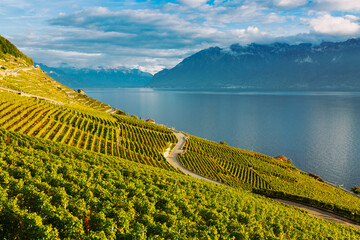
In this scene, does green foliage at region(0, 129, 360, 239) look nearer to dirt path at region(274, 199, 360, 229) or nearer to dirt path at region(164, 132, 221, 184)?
dirt path at region(274, 199, 360, 229)

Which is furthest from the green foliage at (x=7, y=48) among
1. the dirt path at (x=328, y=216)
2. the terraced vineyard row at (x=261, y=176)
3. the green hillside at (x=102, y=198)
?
the dirt path at (x=328, y=216)

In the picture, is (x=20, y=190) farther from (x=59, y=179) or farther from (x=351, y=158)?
Answer: (x=351, y=158)

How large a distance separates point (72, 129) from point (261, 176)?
55.0 m

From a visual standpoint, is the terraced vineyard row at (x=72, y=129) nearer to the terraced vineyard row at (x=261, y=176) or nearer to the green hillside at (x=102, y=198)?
the green hillside at (x=102, y=198)

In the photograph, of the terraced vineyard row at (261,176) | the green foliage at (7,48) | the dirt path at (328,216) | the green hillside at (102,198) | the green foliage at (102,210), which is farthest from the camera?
the green foliage at (7,48)

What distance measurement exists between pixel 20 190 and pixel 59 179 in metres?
4.23

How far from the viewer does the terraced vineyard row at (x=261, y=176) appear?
56.8 meters

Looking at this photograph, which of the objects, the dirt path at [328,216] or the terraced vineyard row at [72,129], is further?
the terraced vineyard row at [72,129]

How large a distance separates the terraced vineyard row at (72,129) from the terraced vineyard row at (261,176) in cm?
1291

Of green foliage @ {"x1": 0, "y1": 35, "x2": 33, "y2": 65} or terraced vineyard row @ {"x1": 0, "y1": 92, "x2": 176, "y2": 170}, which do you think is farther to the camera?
green foliage @ {"x1": 0, "y1": 35, "x2": 33, "y2": 65}

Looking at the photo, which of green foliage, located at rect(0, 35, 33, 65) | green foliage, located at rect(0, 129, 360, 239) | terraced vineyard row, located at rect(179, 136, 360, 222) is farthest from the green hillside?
green foliage, located at rect(0, 35, 33, 65)

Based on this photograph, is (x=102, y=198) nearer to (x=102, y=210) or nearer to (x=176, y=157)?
(x=102, y=210)

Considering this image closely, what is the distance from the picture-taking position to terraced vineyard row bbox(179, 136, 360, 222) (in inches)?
2235

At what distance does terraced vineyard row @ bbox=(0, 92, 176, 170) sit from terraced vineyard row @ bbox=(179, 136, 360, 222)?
508 inches
